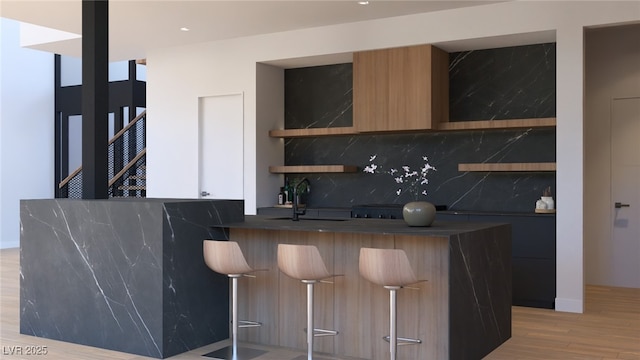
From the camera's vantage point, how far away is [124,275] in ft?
16.1

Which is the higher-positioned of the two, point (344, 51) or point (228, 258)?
point (344, 51)

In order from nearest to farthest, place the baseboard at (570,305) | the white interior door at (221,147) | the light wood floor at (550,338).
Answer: the light wood floor at (550,338)
the baseboard at (570,305)
the white interior door at (221,147)

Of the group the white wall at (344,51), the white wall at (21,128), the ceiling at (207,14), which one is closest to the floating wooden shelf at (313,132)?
the white wall at (344,51)

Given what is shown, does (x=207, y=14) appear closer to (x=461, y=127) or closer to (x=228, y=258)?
(x=461, y=127)

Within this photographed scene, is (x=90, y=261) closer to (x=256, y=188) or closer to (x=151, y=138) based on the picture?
(x=256, y=188)

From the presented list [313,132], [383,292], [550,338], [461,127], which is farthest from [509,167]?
[383,292]

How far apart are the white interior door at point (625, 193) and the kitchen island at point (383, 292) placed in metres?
2.97

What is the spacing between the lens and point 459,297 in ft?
14.3

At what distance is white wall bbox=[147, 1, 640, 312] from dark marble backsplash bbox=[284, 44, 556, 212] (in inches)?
23.3

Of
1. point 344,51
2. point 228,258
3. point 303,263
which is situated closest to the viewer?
point 303,263

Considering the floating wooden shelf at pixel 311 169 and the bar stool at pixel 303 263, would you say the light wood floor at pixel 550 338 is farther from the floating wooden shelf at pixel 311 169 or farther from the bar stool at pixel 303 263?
the floating wooden shelf at pixel 311 169

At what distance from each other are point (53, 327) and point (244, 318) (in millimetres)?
1466

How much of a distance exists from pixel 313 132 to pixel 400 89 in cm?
127

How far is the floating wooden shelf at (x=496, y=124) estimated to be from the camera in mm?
6441
